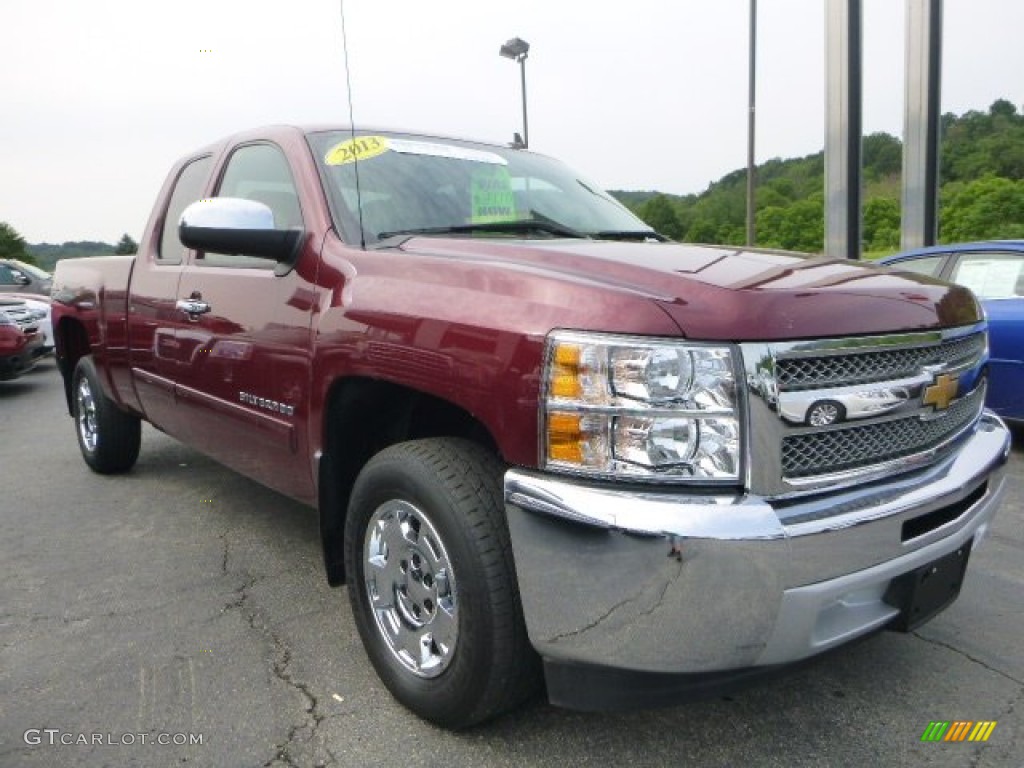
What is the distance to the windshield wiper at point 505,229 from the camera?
285 centimetres

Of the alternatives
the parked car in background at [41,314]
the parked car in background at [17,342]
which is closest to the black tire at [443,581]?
the parked car in background at [17,342]

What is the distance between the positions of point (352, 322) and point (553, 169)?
5.27 feet

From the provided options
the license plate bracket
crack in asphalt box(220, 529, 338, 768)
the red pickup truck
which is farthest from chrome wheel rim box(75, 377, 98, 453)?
the license plate bracket

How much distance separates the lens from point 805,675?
261cm

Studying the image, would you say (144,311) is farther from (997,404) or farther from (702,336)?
(997,404)

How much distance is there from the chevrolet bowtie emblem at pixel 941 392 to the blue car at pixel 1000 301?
3139 millimetres

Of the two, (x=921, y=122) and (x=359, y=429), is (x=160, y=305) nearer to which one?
(x=359, y=429)

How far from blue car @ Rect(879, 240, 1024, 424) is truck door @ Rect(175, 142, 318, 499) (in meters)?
3.99

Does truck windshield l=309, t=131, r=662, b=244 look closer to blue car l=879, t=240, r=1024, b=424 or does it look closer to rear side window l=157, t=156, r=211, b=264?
rear side window l=157, t=156, r=211, b=264

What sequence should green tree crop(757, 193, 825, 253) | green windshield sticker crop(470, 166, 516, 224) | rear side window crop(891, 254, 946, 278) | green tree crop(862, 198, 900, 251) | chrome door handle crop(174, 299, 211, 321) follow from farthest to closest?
green tree crop(862, 198, 900, 251), green tree crop(757, 193, 825, 253), rear side window crop(891, 254, 946, 278), chrome door handle crop(174, 299, 211, 321), green windshield sticker crop(470, 166, 516, 224)

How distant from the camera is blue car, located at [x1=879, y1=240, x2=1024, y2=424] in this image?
5230mm

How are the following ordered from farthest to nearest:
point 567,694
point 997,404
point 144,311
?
point 997,404 < point 144,311 < point 567,694

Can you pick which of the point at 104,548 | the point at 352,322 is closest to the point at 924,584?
the point at 352,322

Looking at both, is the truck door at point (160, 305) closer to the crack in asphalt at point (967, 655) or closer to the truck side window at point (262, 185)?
the truck side window at point (262, 185)
